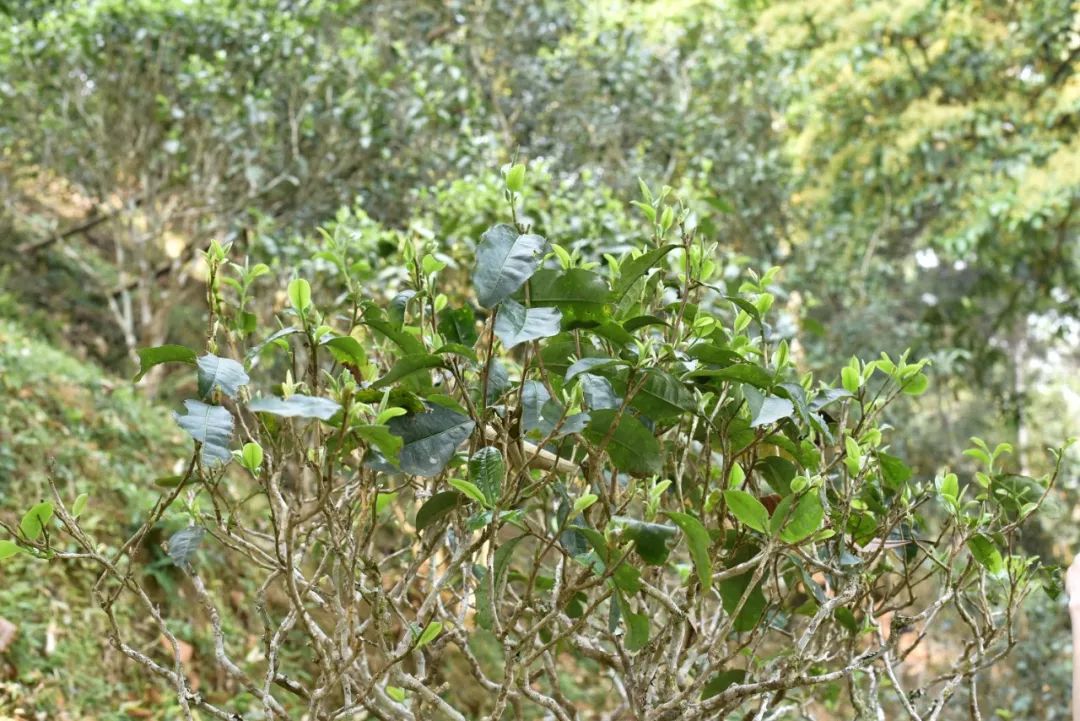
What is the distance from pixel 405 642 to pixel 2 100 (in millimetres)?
6557

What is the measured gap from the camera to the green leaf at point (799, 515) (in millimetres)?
1448

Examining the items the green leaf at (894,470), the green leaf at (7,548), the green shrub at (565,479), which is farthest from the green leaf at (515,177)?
the green leaf at (7,548)

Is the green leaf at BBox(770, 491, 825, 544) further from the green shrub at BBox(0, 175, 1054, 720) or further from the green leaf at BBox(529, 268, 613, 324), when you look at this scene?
the green leaf at BBox(529, 268, 613, 324)

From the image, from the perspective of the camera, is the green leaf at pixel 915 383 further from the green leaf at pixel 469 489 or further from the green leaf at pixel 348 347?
the green leaf at pixel 348 347

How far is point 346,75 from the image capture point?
252 inches

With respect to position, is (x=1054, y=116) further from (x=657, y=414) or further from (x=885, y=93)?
(x=657, y=414)

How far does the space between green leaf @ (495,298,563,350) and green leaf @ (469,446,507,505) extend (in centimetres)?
17

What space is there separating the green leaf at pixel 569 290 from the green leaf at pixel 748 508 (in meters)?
0.33

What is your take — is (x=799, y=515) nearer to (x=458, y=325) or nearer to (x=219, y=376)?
(x=458, y=325)

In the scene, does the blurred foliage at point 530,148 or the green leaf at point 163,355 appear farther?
the blurred foliage at point 530,148

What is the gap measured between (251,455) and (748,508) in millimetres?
727

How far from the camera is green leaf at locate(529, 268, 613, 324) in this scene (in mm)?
1396

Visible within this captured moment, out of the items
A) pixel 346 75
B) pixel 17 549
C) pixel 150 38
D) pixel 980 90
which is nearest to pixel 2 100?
pixel 150 38

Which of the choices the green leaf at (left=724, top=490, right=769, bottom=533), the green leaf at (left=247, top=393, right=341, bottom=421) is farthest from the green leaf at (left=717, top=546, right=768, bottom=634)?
the green leaf at (left=247, top=393, right=341, bottom=421)
